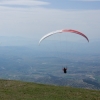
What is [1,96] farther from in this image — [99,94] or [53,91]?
[99,94]

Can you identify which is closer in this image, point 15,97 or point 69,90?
point 15,97

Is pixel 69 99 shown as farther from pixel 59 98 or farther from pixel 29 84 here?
pixel 29 84

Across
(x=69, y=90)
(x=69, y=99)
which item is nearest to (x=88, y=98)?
(x=69, y=99)

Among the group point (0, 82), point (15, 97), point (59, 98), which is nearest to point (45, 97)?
point (59, 98)

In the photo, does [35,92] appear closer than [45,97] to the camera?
No

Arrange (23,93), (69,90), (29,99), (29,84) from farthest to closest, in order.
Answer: (29,84) → (69,90) → (23,93) → (29,99)

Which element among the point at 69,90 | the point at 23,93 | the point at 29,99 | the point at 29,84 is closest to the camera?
the point at 29,99
